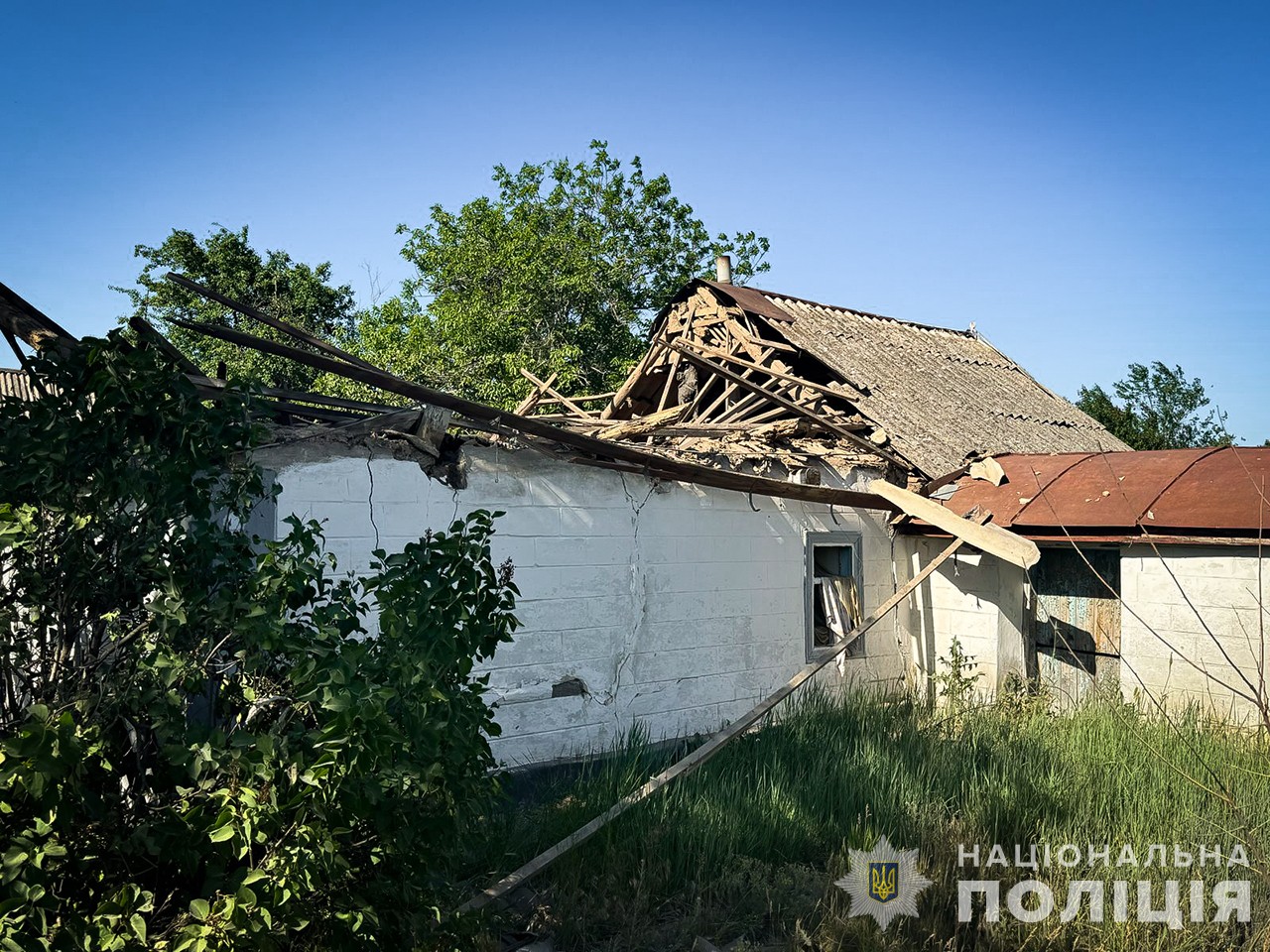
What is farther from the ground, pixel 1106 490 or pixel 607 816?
pixel 1106 490

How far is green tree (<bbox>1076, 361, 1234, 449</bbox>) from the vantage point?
893 inches

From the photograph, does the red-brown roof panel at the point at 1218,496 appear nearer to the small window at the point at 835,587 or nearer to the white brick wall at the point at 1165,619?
the white brick wall at the point at 1165,619

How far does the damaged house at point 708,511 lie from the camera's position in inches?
262

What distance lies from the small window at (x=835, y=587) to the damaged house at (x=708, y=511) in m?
0.03

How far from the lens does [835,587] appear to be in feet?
31.7

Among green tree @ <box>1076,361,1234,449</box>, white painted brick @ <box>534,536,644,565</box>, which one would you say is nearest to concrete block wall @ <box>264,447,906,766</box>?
white painted brick @ <box>534,536,644,565</box>

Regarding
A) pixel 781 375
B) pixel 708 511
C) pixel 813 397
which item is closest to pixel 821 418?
pixel 813 397

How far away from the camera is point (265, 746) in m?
2.78

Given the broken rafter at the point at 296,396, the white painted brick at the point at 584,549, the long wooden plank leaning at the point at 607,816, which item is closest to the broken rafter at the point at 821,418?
the white painted brick at the point at 584,549

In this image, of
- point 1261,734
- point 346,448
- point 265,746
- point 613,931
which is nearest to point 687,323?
point 346,448

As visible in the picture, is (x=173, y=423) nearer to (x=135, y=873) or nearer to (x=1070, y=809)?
(x=135, y=873)

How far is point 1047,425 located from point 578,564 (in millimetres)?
8249

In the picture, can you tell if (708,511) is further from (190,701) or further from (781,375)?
(190,701)

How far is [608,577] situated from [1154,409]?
2180 cm
